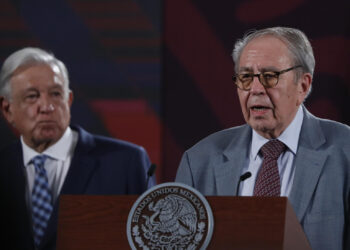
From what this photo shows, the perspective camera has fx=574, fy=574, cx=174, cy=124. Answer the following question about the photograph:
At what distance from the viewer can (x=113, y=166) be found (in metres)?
2.77

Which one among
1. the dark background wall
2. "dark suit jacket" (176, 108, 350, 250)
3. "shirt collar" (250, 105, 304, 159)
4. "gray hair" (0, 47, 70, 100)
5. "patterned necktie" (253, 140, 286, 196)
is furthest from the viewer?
the dark background wall

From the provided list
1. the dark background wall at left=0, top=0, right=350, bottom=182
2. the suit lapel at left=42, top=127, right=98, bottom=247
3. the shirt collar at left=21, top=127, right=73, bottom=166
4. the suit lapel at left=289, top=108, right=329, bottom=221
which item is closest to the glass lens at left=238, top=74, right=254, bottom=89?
the suit lapel at left=289, top=108, right=329, bottom=221

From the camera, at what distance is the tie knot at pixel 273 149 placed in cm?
217

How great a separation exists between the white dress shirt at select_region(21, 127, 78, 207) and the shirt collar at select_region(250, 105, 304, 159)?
38.1 inches

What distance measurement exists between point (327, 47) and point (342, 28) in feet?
0.44

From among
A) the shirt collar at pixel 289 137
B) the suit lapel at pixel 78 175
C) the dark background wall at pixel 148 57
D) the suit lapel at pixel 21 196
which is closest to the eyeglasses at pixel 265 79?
the shirt collar at pixel 289 137

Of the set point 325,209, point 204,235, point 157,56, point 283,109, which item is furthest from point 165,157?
point 204,235

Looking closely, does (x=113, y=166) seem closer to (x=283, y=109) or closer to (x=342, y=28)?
(x=283, y=109)

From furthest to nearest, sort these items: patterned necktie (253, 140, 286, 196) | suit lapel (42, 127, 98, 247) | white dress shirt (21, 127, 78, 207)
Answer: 1. white dress shirt (21, 127, 78, 207)
2. suit lapel (42, 127, 98, 247)
3. patterned necktie (253, 140, 286, 196)

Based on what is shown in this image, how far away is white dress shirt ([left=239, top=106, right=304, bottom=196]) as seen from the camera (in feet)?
6.93

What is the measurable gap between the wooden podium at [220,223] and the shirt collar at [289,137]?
2.38 ft

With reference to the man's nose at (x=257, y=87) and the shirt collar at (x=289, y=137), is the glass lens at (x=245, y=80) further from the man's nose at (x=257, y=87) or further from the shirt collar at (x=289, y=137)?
the shirt collar at (x=289, y=137)

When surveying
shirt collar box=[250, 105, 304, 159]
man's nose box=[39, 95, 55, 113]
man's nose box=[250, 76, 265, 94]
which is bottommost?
shirt collar box=[250, 105, 304, 159]

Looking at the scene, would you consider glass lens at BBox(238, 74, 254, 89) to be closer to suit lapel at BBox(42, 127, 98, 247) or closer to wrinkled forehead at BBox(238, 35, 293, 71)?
wrinkled forehead at BBox(238, 35, 293, 71)
